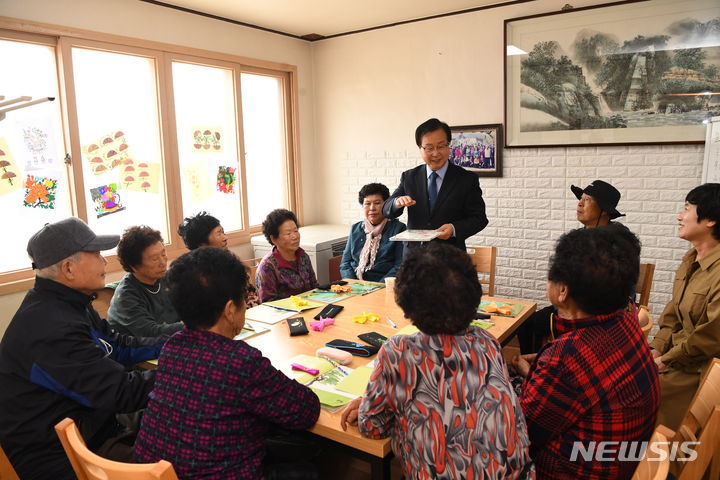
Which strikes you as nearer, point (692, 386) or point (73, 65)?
point (692, 386)

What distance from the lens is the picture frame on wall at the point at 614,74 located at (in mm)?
3320

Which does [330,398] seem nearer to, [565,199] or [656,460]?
[656,460]

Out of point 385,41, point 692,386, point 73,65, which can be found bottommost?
point 692,386

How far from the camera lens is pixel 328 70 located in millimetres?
5012

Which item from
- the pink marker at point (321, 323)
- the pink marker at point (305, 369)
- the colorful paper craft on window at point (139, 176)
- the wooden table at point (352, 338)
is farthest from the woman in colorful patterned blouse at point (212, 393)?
the colorful paper craft on window at point (139, 176)

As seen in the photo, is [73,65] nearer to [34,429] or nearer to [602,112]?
[34,429]

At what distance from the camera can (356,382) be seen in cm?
164

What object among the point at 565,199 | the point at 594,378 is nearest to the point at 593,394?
the point at 594,378

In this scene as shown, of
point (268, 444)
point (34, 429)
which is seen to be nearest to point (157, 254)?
point (34, 429)

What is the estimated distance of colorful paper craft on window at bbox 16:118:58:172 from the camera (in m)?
3.12

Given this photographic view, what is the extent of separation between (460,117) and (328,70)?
1554 mm

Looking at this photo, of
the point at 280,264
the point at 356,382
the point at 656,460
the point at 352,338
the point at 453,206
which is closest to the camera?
the point at 656,460

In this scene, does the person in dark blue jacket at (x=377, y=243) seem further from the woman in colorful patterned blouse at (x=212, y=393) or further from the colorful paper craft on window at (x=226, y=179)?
the woman in colorful patterned blouse at (x=212, y=393)

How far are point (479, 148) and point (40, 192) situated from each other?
3276mm
